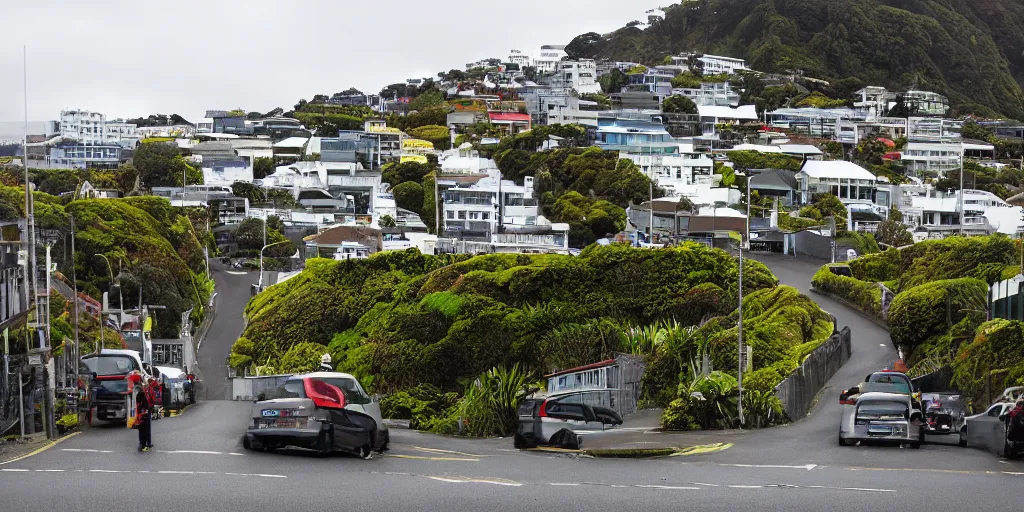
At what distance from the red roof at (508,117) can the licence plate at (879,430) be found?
114005mm

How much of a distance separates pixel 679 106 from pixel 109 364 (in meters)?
118

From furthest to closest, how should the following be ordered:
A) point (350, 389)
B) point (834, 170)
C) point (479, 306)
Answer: point (834, 170), point (479, 306), point (350, 389)

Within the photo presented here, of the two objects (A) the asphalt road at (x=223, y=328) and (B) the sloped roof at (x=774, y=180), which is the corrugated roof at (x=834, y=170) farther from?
(A) the asphalt road at (x=223, y=328)

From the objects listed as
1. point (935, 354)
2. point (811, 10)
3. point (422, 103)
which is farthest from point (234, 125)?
point (935, 354)

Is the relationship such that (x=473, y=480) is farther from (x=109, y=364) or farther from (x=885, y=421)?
(x=109, y=364)

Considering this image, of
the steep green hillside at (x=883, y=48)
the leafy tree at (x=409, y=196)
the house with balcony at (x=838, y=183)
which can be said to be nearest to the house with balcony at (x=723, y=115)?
the steep green hillside at (x=883, y=48)

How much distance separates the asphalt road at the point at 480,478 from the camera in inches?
502

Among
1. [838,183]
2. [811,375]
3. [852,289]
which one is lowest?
[811,375]

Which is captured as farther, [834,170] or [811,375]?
[834,170]

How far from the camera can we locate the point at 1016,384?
23.2 metres

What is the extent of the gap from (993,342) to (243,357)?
970 inches

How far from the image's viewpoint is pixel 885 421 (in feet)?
66.2

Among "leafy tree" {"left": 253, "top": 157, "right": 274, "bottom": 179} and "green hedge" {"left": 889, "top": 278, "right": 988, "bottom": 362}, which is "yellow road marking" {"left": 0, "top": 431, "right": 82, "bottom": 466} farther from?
"leafy tree" {"left": 253, "top": 157, "right": 274, "bottom": 179}

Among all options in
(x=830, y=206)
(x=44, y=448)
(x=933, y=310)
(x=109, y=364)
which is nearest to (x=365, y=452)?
(x=44, y=448)
